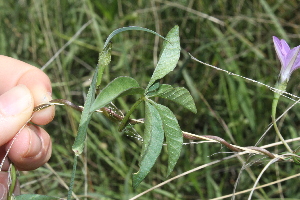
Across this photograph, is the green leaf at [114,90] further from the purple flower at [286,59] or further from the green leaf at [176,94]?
the purple flower at [286,59]

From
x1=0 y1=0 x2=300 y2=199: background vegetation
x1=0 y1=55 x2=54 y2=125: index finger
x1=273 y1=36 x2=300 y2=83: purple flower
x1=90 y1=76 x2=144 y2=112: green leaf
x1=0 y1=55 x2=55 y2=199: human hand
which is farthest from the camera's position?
x1=0 y1=0 x2=300 y2=199: background vegetation

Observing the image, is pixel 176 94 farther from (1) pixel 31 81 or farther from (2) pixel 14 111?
(1) pixel 31 81

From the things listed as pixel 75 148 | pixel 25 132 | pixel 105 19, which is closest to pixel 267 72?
pixel 105 19

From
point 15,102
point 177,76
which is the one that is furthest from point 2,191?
point 177,76

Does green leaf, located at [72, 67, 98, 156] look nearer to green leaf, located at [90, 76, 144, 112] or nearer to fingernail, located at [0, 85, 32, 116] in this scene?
green leaf, located at [90, 76, 144, 112]

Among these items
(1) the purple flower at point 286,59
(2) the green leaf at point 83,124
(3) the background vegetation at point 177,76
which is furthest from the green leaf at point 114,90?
(3) the background vegetation at point 177,76

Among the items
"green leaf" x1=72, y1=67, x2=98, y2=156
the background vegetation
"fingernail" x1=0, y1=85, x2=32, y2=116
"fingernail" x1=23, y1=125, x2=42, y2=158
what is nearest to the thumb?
"fingernail" x1=0, y1=85, x2=32, y2=116
